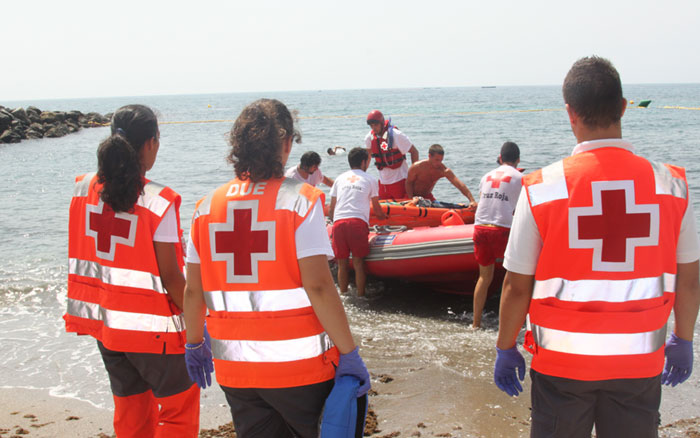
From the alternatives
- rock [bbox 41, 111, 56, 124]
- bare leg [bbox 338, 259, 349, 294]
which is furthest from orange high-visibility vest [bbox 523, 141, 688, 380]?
rock [bbox 41, 111, 56, 124]

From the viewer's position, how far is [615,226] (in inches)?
73.8

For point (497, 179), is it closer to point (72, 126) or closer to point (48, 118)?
point (48, 118)

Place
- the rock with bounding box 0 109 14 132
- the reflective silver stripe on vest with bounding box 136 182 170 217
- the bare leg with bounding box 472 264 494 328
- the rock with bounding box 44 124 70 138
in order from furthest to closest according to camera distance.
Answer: the rock with bounding box 44 124 70 138
the rock with bounding box 0 109 14 132
the bare leg with bounding box 472 264 494 328
the reflective silver stripe on vest with bounding box 136 182 170 217

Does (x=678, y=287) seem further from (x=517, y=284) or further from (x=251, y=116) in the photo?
(x=251, y=116)

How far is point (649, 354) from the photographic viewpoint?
6.28ft

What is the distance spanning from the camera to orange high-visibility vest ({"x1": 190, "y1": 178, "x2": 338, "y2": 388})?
1942 millimetres

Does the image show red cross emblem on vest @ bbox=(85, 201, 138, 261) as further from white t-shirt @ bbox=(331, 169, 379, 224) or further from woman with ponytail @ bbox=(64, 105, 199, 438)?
white t-shirt @ bbox=(331, 169, 379, 224)

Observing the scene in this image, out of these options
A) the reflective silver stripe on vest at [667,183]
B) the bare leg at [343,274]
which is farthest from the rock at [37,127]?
the reflective silver stripe on vest at [667,183]

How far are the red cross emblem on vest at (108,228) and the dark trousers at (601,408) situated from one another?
159 centimetres

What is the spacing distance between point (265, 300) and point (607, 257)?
1.06 meters

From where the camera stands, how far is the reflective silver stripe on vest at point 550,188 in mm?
1901

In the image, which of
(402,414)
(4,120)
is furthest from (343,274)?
(4,120)

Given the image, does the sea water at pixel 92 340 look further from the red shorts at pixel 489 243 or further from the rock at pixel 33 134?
the rock at pixel 33 134

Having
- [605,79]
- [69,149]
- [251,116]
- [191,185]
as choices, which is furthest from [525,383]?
[69,149]
